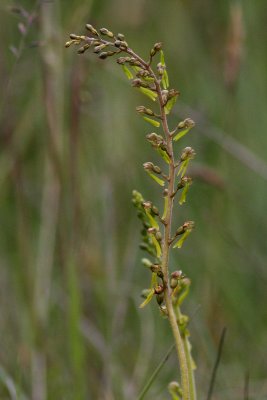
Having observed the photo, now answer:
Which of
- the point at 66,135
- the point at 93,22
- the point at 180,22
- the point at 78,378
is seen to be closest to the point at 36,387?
the point at 78,378

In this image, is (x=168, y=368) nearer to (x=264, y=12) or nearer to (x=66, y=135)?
(x=66, y=135)

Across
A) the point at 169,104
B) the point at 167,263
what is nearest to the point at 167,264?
the point at 167,263

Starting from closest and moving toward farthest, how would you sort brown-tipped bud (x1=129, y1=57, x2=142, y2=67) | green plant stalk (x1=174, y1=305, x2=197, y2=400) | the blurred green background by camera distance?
brown-tipped bud (x1=129, y1=57, x2=142, y2=67) → green plant stalk (x1=174, y1=305, x2=197, y2=400) → the blurred green background

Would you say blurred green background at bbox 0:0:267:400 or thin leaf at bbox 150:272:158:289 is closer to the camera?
thin leaf at bbox 150:272:158:289

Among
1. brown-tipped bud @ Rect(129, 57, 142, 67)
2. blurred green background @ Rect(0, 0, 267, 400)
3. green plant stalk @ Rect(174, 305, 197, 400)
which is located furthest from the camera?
blurred green background @ Rect(0, 0, 267, 400)

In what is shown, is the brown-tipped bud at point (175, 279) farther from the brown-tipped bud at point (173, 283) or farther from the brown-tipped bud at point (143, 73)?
the brown-tipped bud at point (143, 73)

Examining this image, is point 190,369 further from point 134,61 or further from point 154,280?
point 134,61

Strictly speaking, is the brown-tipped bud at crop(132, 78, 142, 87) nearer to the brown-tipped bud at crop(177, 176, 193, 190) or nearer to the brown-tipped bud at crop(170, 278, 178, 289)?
the brown-tipped bud at crop(177, 176, 193, 190)

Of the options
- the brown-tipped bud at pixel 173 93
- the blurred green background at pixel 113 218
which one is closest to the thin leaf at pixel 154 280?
the brown-tipped bud at pixel 173 93

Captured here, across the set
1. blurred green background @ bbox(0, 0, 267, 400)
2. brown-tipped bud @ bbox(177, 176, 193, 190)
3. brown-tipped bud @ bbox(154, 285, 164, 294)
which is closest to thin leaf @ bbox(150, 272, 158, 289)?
brown-tipped bud @ bbox(154, 285, 164, 294)
